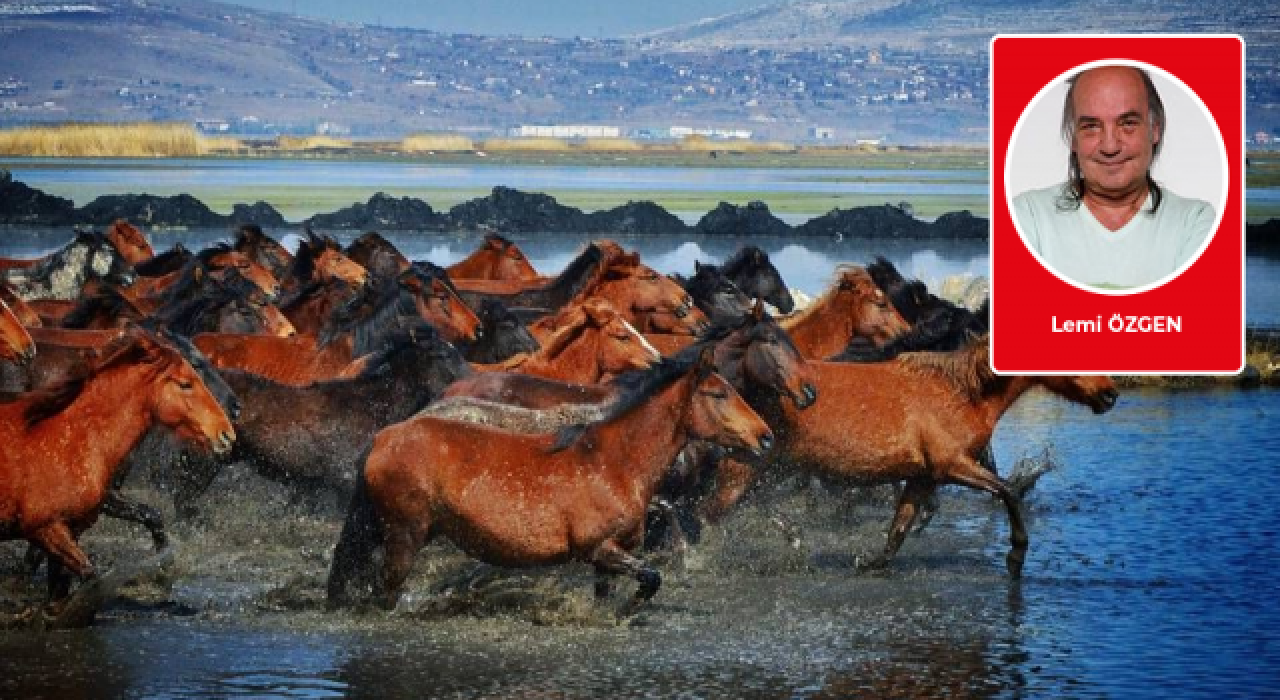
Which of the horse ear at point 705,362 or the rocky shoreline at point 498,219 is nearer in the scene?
the horse ear at point 705,362

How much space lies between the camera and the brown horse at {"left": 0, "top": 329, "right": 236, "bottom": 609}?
8.34 meters

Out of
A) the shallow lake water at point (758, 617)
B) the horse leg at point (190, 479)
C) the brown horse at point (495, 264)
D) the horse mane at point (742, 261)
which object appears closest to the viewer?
the shallow lake water at point (758, 617)

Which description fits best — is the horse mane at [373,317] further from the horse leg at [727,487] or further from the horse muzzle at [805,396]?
the horse muzzle at [805,396]

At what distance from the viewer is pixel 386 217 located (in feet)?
127

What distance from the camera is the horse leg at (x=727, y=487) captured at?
1054 cm

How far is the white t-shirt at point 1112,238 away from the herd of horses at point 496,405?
2.96m

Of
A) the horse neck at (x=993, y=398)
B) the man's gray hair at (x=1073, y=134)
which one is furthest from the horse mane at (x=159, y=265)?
the man's gray hair at (x=1073, y=134)

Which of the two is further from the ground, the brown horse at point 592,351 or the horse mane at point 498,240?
the horse mane at point 498,240

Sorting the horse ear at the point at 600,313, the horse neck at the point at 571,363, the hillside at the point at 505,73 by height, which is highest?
the hillside at the point at 505,73

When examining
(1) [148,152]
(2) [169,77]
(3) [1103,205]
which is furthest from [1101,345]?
(2) [169,77]

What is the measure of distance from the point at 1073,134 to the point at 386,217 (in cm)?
3340

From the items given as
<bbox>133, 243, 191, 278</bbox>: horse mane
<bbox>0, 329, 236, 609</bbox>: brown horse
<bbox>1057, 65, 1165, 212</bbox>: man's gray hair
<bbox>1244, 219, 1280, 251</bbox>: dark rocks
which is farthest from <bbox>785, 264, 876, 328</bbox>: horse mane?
<bbox>1244, 219, 1280, 251</bbox>: dark rocks

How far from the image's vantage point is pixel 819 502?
12250mm

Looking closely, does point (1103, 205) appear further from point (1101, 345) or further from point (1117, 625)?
point (1117, 625)
